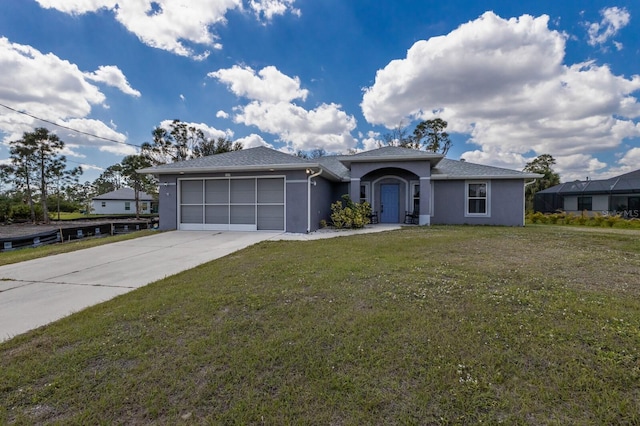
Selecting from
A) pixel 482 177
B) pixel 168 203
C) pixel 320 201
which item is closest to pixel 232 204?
pixel 168 203

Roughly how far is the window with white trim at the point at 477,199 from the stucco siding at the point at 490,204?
131mm

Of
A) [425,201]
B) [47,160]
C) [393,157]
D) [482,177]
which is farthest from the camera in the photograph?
[47,160]

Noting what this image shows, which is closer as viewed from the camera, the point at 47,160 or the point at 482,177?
the point at 482,177

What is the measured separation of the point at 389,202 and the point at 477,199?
4.04 m

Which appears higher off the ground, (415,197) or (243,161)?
(243,161)

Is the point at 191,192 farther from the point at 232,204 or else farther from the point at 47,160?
the point at 47,160

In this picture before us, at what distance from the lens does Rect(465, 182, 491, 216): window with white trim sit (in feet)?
44.6

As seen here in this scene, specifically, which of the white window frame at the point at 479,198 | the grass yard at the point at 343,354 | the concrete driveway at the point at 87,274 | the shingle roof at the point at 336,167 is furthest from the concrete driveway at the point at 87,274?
the white window frame at the point at 479,198

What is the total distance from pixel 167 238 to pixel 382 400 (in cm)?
986

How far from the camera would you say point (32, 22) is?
11891mm

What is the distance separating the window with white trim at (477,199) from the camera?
535 inches

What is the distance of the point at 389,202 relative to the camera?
48.4 feet

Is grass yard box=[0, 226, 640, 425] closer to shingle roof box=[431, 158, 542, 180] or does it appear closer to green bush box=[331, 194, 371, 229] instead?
green bush box=[331, 194, 371, 229]

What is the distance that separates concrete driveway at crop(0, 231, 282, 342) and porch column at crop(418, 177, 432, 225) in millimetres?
7600
